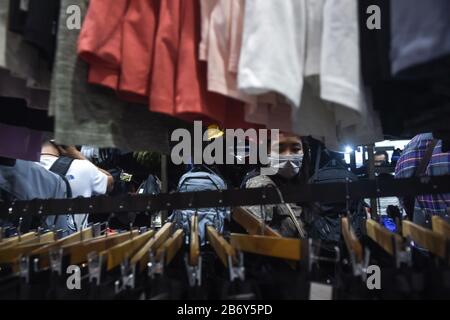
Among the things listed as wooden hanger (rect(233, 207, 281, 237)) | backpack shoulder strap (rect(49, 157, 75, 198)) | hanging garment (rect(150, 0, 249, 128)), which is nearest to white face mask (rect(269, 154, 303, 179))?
wooden hanger (rect(233, 207, 281, 237))

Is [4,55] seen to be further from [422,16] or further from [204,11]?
[422,16]

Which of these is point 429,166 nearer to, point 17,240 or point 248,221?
point 248,221

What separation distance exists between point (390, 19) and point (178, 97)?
0.38 metres

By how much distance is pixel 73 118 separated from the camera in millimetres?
644

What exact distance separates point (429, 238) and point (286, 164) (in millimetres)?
666

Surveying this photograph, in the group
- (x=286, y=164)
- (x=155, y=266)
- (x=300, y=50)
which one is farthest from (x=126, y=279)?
(x=286, y=164)

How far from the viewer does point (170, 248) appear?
870 millimetres

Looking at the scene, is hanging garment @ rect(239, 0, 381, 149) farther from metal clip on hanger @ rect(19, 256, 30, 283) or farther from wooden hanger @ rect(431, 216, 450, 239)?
metal clip on hanger @ rect(19, 256, 30, 283)

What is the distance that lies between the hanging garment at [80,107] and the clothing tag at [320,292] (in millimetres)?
433

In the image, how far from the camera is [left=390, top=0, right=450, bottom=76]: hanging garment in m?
0.55

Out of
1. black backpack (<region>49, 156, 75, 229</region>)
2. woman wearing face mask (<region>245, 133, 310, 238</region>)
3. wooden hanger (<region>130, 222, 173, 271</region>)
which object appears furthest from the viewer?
black backpack (<region>49, 156, 75, 229</region>)

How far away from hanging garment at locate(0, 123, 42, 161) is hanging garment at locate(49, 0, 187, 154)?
1.48ft

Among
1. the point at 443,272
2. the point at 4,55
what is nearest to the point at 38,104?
the point at 4,55

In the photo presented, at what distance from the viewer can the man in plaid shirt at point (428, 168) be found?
142 cm
